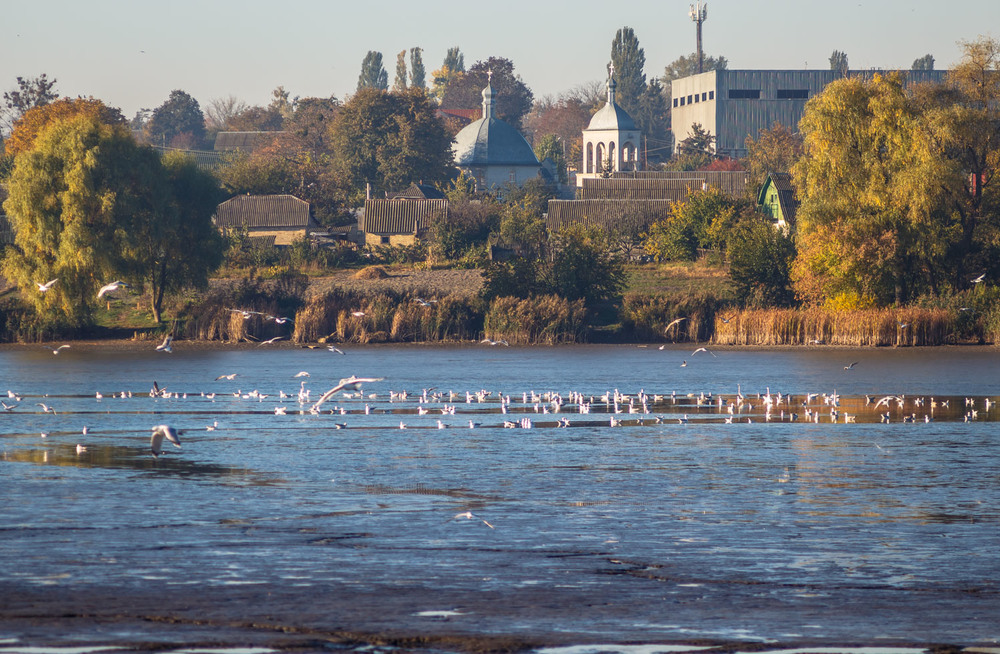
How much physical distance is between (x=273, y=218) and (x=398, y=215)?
9234mm

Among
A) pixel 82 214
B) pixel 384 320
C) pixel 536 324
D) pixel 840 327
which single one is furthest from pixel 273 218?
pixel 840 327

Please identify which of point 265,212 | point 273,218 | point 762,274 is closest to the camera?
point 762,274

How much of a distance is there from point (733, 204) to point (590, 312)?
977 inches

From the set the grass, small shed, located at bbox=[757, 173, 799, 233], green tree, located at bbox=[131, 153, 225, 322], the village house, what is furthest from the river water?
the village house

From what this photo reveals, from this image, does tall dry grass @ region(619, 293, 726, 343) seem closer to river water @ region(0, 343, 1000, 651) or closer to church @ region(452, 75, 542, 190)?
river water @ region(0, 343, 1000, 651)

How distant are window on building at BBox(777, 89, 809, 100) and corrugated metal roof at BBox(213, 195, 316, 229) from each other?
74.8 m

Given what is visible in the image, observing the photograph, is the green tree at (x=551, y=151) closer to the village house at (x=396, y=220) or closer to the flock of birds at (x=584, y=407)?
the village house at (x=396, y=220)

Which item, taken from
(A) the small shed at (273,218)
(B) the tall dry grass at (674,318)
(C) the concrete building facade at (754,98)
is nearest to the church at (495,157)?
(C) the concrete building facade at (754,98)

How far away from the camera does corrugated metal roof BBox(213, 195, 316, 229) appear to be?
102812 millimetres

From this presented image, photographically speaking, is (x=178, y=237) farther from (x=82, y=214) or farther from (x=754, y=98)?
(x=754, y=98)

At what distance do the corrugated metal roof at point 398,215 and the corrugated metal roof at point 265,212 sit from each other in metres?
4.31

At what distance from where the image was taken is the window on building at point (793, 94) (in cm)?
16000

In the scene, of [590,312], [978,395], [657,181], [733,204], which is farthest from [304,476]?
[657,181]

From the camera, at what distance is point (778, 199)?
98812 millimetres
